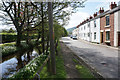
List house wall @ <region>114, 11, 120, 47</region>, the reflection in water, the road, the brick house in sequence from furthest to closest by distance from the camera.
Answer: the brick house → house wall @ <region>114, 11, 120, 47</region> → the reflection in water → the road

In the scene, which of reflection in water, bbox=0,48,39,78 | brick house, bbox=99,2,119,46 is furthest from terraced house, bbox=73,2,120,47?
reflection in water, bbox=0,48,39,78

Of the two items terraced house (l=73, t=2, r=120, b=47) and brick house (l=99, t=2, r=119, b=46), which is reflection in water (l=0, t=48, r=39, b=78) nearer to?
terraced house (l=73, t=2, r=120, b=47)

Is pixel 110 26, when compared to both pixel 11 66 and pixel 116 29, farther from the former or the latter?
pixel 11 66

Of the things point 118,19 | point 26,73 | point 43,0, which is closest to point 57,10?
point 43,0

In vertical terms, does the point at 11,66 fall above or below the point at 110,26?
below

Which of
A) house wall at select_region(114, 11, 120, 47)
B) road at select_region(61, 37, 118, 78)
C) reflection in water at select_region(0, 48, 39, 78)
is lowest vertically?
reflection in water at select_region(0, 48, 39, 78)

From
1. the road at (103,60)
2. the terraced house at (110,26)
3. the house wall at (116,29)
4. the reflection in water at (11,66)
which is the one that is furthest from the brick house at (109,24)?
the reflection in water at (11,66)

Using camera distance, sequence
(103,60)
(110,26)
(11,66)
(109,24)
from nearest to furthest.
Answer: (11,66) < (103,60) < (110,26) < (109,24)

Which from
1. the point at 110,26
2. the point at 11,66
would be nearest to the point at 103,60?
the point at 11,66

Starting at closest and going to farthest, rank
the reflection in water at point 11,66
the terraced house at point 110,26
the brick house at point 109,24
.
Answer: the reflection in water at point 11,66
the terraced house at point 110,26
the brick house at point 109,24

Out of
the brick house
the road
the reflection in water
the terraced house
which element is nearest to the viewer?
the road

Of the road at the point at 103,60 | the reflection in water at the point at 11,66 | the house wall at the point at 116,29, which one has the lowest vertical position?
the reflection in water at the point at 11,66

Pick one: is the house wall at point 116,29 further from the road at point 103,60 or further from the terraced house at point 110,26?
the road at point 103,60

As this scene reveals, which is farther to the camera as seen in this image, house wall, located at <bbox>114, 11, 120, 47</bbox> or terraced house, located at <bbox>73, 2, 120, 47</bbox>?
terraced house, located at <bbox>73, 2, 120, 47</bbox>
